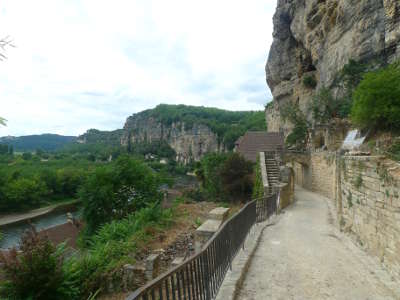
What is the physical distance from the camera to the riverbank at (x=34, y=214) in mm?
37094

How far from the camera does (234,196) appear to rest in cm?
1728

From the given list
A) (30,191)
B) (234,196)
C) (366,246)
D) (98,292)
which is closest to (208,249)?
(366,246)

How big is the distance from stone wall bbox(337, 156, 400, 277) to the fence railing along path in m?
2.62

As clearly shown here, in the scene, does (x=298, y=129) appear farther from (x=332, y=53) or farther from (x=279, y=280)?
(x=279, y=280)

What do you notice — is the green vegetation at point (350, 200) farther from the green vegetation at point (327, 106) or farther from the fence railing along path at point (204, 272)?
the green vegetation at point (327, 106)

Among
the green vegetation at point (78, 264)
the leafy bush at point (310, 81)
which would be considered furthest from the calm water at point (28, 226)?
the leafy bush at point (310, 81)

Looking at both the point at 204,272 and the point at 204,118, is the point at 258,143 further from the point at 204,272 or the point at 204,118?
the point at 204,118

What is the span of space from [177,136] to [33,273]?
12041 centimetres

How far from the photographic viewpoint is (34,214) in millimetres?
41188

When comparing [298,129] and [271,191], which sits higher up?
[298,129]

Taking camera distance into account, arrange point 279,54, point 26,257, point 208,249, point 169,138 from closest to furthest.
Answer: point 208,249 → point 26,257 → point 279,54 → point 169,138

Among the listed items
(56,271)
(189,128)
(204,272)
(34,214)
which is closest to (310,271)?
(204,272)

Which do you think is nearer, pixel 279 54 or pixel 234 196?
pixel 234 196

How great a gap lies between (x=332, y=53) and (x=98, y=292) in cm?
2573
